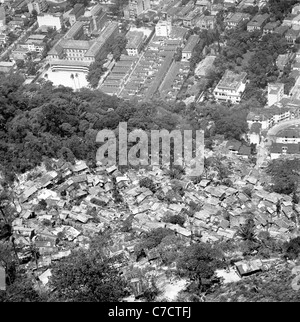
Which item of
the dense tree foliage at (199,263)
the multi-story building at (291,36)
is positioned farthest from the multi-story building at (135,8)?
the dense tree foliage at (199,263)

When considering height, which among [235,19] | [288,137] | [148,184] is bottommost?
[148,184]

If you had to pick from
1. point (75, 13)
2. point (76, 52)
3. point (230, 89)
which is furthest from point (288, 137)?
point (75, 13)

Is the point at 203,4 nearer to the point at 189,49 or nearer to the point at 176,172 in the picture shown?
the point at 189,49

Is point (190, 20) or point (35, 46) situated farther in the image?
point (190, 20)

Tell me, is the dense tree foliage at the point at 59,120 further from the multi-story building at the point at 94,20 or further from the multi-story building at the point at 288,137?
the multi-story building at the point at 94,20

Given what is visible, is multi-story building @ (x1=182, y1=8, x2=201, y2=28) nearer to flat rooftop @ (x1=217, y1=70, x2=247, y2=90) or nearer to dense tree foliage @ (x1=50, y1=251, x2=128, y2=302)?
flat rooftop @ (x1=217, y1=70, x2=247, y2=90)

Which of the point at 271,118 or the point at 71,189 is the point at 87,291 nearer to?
the point at 71,189

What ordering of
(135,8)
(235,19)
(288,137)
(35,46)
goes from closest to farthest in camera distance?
(288,137) → (35,46) → (235,19) → (135,8)

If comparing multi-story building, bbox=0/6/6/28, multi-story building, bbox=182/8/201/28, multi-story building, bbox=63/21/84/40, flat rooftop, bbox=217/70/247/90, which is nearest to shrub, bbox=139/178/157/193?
flat rooftop, bbox=217/70/247/90
